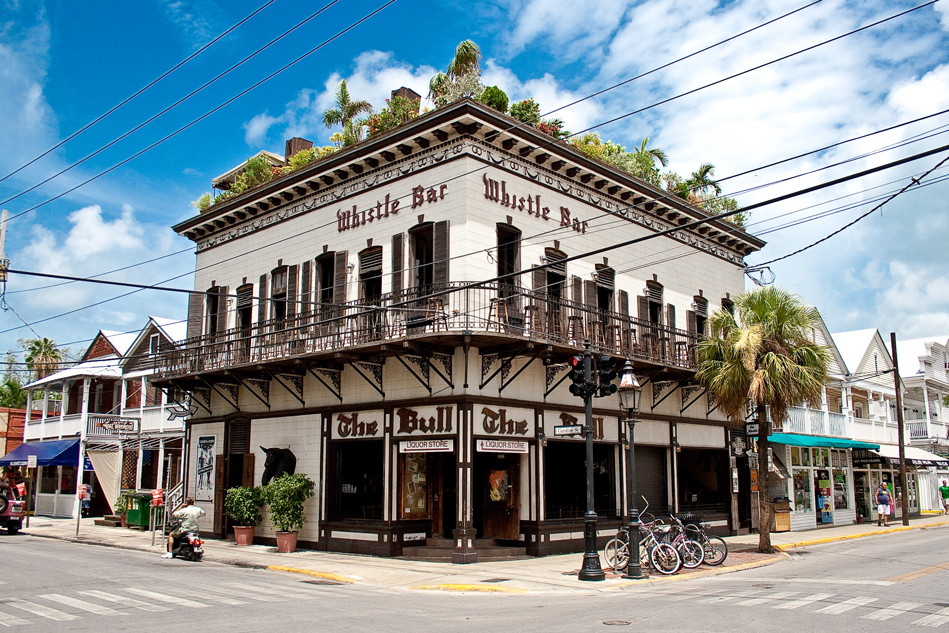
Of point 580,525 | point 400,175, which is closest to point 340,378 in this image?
point 400,175

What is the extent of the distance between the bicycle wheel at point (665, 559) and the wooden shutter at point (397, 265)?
27.6 feet

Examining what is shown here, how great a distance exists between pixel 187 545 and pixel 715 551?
40.8 feet

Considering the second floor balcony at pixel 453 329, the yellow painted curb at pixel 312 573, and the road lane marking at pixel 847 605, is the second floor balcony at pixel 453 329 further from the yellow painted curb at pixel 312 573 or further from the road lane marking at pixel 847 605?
the road lane marking at pixel 847 605

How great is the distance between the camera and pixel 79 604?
11.8 metres

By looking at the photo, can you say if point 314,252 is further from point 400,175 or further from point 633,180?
point 633,180

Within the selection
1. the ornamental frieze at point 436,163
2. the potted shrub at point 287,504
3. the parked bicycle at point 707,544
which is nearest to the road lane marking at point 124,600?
the potted shrub at point 287,504

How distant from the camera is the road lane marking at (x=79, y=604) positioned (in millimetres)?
11164

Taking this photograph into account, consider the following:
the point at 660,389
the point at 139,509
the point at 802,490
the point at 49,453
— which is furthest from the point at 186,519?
the point at 802,490

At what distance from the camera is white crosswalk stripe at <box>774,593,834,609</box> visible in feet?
37.3

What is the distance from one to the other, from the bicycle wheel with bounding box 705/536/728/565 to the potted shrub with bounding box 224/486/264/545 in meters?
11.6

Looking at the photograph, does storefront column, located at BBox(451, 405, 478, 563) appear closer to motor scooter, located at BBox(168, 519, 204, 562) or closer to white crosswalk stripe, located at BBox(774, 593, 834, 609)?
motor scooter, located at BBox(168, 519, 204, 562)

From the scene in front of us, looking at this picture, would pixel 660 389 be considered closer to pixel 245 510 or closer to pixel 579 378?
pixel 579 378

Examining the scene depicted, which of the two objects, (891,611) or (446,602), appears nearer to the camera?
(891,611)

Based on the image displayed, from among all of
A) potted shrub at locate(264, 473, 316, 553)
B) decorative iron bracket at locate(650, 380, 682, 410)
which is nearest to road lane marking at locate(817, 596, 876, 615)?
decorative iron bracket at locate(650, 380, 682, 410)
